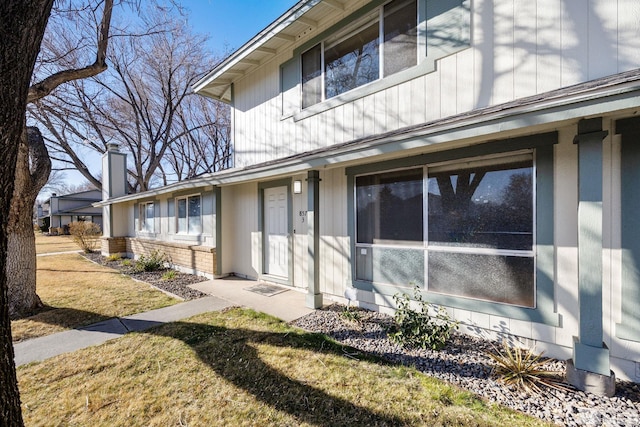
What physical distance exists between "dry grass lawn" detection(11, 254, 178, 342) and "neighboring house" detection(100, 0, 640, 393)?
304cm

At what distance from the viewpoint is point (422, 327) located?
3879mm

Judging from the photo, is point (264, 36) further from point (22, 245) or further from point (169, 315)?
point (22, 245)

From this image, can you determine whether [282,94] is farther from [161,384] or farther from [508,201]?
[161,384]

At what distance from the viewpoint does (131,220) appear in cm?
1398

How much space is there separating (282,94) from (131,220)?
1156cm

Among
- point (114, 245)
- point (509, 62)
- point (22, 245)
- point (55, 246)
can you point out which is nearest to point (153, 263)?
point (22, 245)

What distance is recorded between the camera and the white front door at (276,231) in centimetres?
682

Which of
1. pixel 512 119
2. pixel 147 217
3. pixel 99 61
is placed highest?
pixel 99 61

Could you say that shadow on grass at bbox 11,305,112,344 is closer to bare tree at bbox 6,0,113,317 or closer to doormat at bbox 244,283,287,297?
bare tree at bbox 6,0,113,317

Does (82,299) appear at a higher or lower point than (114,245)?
lower

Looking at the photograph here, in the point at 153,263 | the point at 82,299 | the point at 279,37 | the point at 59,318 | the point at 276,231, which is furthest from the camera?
the point at 153,263

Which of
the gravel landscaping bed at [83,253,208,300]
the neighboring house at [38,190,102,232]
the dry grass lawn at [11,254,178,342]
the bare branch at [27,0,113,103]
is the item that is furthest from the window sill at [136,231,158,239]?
the neighboring house at [38,190,102,232]

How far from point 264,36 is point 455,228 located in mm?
5590

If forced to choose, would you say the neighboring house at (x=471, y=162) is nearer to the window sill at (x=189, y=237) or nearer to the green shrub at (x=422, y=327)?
the green shrub at (x=422, y=327)
